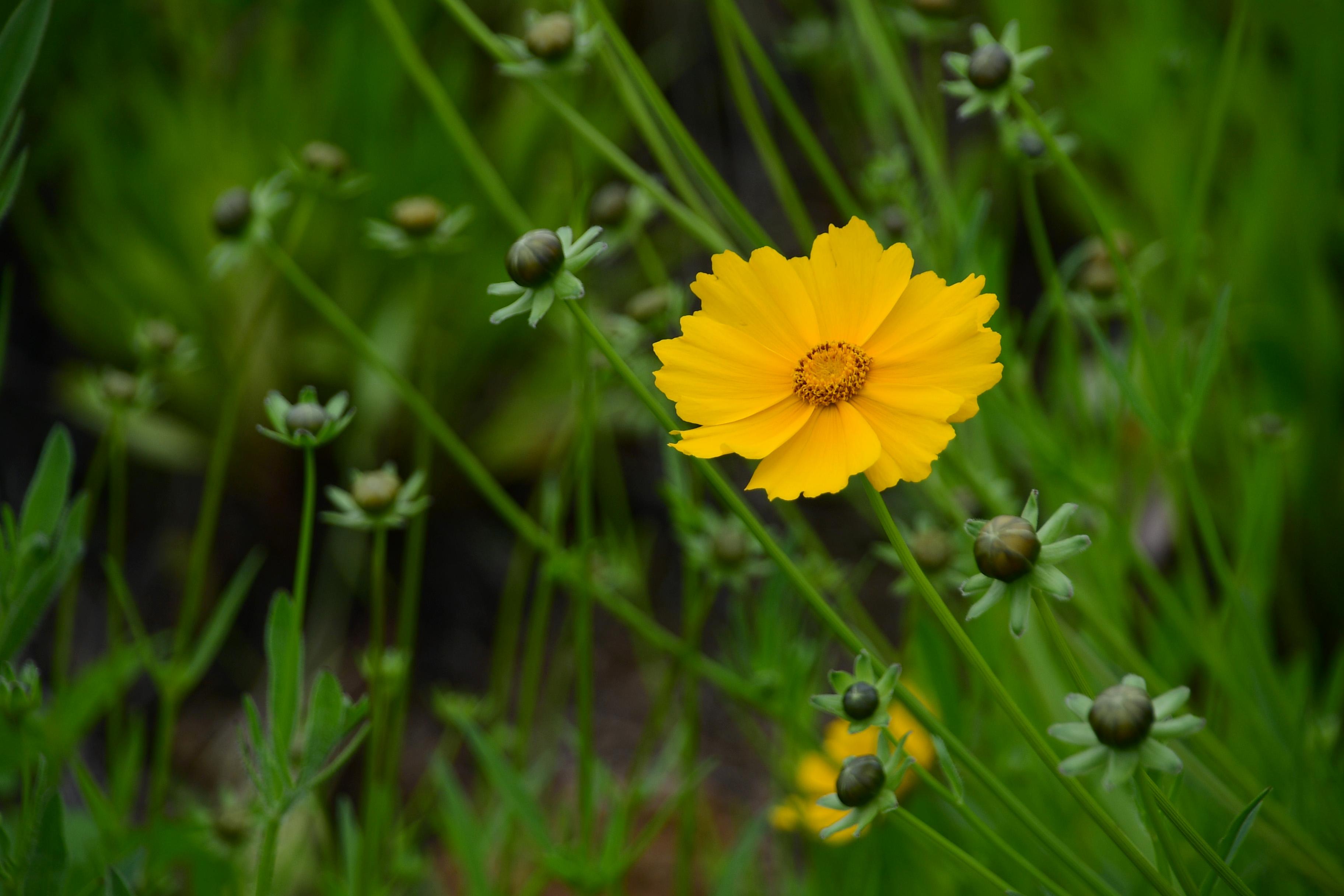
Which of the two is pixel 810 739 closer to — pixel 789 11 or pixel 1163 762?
pixel 1163 762

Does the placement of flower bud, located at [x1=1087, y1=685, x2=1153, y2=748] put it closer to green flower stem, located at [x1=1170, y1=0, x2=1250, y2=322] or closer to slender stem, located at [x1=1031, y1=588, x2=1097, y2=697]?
slender stem, located at [x1=1031, y1=588, x2=1097, y2=697]

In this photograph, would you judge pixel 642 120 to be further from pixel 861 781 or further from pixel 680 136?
pixel 861 781

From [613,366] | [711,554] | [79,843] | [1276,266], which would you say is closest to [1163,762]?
[613,366]

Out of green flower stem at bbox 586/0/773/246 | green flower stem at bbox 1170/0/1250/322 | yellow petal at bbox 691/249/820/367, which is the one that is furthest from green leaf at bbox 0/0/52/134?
green flower stem at bbox 1170/0/1250/322

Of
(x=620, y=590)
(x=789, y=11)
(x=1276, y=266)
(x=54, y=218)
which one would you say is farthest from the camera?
(x=789, y=11)

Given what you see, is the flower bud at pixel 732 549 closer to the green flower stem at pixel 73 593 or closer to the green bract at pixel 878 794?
the green bract at pixel 878 794
